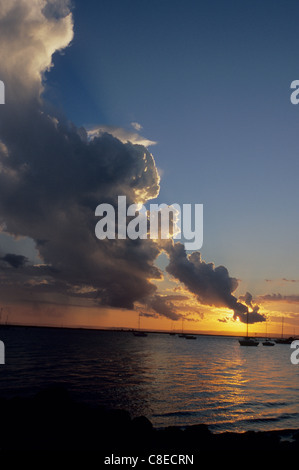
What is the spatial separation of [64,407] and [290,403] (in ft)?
98.4

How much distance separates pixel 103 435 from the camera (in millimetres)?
22844

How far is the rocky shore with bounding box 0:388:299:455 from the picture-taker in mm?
21125

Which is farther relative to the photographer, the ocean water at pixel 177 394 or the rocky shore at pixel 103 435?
the ocean water at pixel 177 394

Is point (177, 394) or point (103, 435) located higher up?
point (103, 435)

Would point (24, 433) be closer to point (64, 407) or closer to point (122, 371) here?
point (64, 407)

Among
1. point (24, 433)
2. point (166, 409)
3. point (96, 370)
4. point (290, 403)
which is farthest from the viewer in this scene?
point (96, 370)

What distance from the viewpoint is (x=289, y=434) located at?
27625mm

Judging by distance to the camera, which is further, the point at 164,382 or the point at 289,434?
the point at 164,382

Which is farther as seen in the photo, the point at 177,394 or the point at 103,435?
the point at 177,394

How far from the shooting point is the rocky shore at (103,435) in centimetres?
2112

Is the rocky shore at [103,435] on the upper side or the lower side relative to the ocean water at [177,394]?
upper

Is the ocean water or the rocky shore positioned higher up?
the rocky shore

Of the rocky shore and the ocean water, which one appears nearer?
the rocky shore
